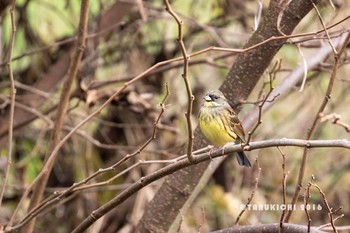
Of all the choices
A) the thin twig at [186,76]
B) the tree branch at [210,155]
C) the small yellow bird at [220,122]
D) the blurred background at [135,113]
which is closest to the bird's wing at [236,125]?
the small yellow bird at [220,122]

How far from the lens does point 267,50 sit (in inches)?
104

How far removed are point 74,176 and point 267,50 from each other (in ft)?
9.09

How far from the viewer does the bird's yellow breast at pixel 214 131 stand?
9.01 ft

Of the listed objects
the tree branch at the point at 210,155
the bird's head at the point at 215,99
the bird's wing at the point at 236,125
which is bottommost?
the tree branch at the point at 210,155

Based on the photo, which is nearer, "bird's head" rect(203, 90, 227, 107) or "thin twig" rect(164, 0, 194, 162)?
"thin twig" rect(164, 0, 194, 162)

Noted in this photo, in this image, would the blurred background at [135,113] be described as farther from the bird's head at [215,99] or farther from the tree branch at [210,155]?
the tree branch at [210,155]

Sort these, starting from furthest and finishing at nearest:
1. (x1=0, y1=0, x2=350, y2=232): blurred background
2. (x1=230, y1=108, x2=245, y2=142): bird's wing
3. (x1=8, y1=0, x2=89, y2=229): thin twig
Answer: (x1=0, y1=0, x2=350, y2=232): blurred background → (x1=230, y1=108, x2=245, y2=142): bird's wing → (x1=8, y1=0, x2=89, y2=229): thin twig

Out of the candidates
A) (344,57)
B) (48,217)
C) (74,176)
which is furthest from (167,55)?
(344,57)

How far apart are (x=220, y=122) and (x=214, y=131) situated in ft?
0.35

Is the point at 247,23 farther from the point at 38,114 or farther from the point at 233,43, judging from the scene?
the point at 38,114

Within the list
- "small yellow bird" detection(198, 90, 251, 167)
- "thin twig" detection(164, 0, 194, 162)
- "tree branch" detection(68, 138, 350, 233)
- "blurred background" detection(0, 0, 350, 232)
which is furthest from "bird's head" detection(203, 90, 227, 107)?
"blurred background" detection(0, 0, 350, 232)

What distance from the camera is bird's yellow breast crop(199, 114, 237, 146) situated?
9.01 feet

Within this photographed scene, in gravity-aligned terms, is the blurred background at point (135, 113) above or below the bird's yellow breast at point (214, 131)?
above

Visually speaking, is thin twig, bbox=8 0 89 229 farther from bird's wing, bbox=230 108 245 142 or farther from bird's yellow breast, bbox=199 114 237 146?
bird's wing, bbox=230 108 245 142
